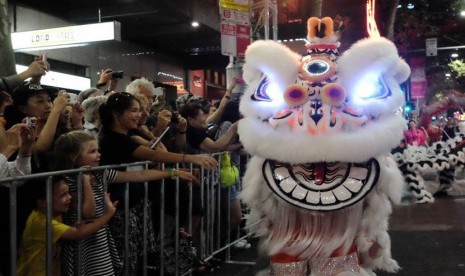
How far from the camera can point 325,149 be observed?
3.21 m

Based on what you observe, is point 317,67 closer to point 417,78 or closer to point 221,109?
point 221,109

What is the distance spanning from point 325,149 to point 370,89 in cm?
54

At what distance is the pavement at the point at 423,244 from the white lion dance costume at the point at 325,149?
6.63ft

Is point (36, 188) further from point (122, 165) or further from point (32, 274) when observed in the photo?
point (122, 165)

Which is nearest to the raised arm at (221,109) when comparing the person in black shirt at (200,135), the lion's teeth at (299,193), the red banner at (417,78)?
the person in black shirt at (200,135)

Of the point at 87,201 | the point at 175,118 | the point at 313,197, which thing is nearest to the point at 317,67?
the point at 313,197

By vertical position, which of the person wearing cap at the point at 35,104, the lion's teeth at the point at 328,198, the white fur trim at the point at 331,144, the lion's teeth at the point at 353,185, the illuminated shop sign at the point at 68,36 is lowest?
the lion's teeth at the point at 328,198

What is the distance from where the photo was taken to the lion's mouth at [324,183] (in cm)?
332

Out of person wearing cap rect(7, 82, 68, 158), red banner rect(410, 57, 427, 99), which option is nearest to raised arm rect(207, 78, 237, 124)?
person wearing cap rect(7, 82, 68, 158)

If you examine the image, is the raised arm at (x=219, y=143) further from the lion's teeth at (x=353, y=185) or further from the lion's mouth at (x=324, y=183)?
the lion's teeth at (x=353, y=185)

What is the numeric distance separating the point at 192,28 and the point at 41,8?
4.85m

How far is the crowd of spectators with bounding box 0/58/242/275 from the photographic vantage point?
3.18 metres

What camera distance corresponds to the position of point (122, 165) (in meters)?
3.96

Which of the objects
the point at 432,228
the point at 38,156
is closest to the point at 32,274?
the point at 38,156
